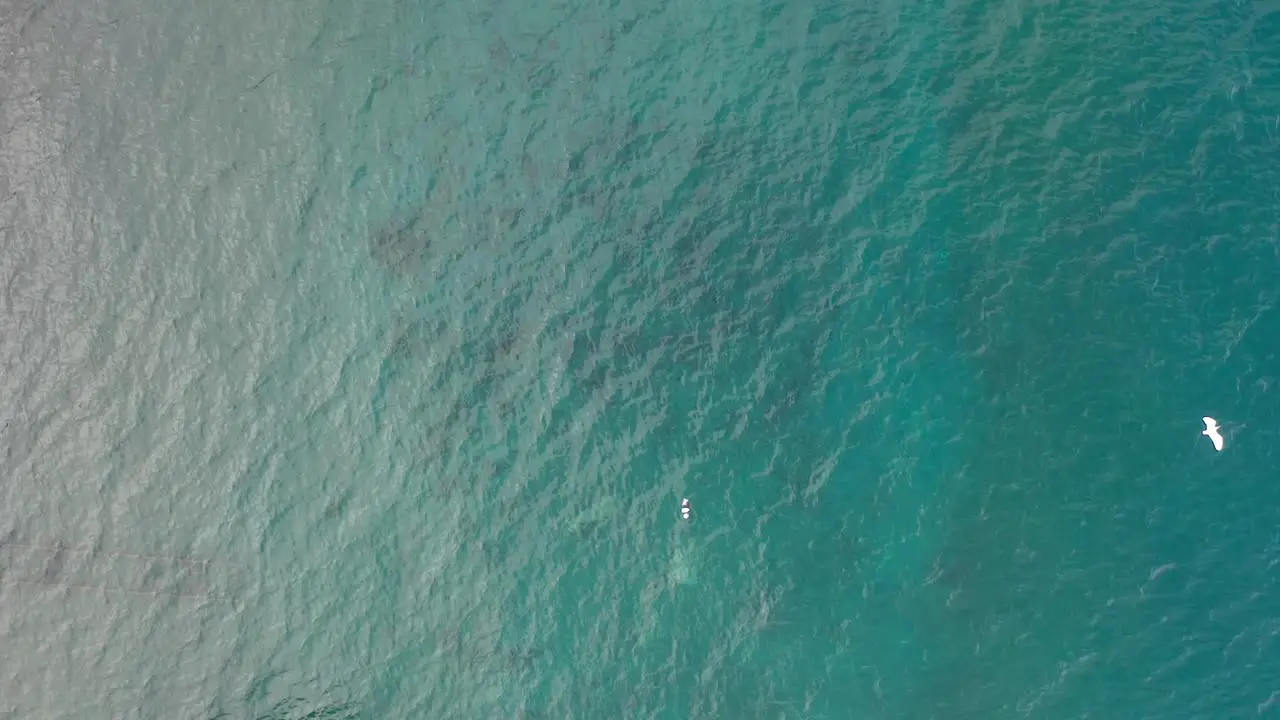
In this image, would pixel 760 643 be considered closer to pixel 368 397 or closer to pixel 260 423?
pixel 368 397

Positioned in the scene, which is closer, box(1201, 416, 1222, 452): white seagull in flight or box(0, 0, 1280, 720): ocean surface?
box(0, 0, 1280, 720): ocean surface

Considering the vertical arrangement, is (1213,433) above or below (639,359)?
below

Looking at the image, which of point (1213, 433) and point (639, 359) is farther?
point (639, 359)

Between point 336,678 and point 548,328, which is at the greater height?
point 548,328

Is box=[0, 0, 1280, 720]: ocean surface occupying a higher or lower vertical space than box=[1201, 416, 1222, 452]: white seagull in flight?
higher

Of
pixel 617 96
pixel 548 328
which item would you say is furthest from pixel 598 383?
pixel 617 96
